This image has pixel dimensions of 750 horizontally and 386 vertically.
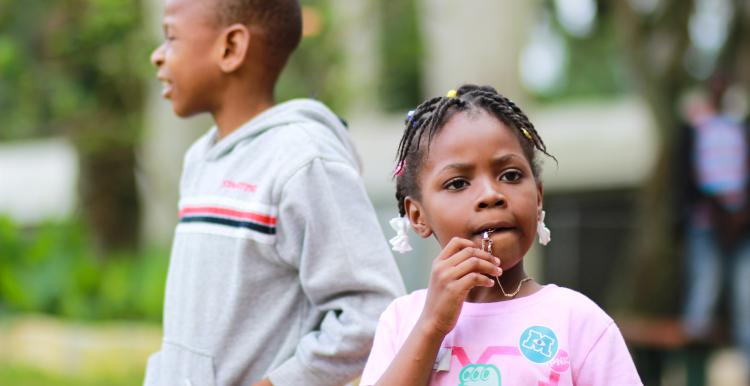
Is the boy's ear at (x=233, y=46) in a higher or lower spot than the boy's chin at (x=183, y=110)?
higher

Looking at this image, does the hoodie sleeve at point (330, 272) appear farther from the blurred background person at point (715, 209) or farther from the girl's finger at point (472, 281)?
the blurred background person at point (715, 209)

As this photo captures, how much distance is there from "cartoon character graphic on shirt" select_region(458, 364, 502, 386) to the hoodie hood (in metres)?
0.88

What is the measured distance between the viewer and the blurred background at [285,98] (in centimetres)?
836

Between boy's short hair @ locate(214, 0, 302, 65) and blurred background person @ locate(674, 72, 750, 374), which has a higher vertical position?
blurred background person @ locate(674, 72, 750, 374)

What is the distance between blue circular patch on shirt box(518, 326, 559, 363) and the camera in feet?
7.45

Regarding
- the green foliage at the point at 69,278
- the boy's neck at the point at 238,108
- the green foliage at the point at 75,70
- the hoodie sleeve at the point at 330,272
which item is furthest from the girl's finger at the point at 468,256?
the green foliage at the point at 69,278

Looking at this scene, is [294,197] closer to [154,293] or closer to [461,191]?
[461,191]

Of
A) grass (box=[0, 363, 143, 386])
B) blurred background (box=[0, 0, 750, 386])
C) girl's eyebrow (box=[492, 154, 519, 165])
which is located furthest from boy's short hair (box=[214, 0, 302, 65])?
grass (box=[0, 363, 143, 386])

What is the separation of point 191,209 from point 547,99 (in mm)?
28538

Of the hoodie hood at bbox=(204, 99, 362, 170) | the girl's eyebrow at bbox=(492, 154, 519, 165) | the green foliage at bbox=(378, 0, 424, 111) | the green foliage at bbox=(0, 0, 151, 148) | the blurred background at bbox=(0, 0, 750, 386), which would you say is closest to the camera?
the girl's eyebrow at bbox=(492, 154, 519, 165)

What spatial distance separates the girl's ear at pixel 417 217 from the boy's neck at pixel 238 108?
2.44 ft

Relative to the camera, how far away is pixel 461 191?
237 cm

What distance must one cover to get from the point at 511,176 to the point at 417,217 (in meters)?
0.24

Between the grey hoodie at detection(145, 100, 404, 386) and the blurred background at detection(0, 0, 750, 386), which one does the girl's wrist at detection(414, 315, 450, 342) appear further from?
the blurred background at detection(0, 0, 750, 386)
